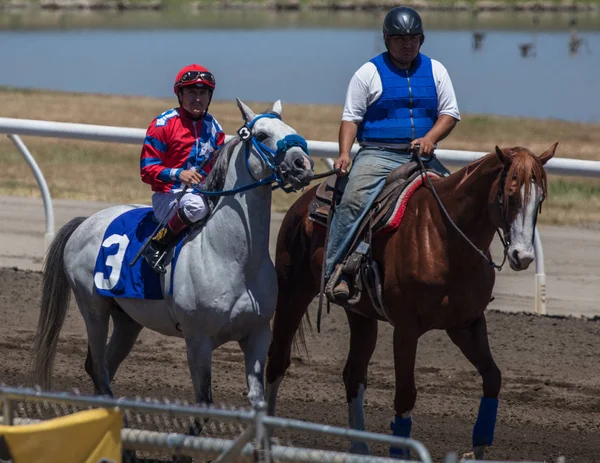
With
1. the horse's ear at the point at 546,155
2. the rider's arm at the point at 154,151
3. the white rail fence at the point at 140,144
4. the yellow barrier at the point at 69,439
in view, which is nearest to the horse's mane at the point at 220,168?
the rider's arm at the point at 154,151

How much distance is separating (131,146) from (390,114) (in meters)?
13.5

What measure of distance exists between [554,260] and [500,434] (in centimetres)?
446

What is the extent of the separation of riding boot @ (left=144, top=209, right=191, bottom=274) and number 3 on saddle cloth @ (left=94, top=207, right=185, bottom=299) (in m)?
0.05

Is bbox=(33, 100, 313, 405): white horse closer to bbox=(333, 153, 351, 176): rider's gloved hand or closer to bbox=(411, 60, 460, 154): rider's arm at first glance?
bbox=(333, 153, 351, 176): rider's gloved hand

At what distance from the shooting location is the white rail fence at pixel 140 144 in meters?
8.00

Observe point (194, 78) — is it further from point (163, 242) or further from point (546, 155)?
point (546, 155)

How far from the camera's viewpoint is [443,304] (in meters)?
5.70

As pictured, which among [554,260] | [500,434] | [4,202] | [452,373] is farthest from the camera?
[4,202]

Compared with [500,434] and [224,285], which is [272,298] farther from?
[500,434]

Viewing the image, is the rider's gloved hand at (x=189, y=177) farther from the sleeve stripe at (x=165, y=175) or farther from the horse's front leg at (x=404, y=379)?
the horse's front leg at (x=404, y=379)

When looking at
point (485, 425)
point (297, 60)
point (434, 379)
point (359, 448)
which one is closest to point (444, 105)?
point (485, 425)

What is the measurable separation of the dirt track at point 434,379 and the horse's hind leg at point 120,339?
83 cm

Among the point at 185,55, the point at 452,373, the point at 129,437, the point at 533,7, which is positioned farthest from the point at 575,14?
the point at 129,437

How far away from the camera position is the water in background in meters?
29.1
